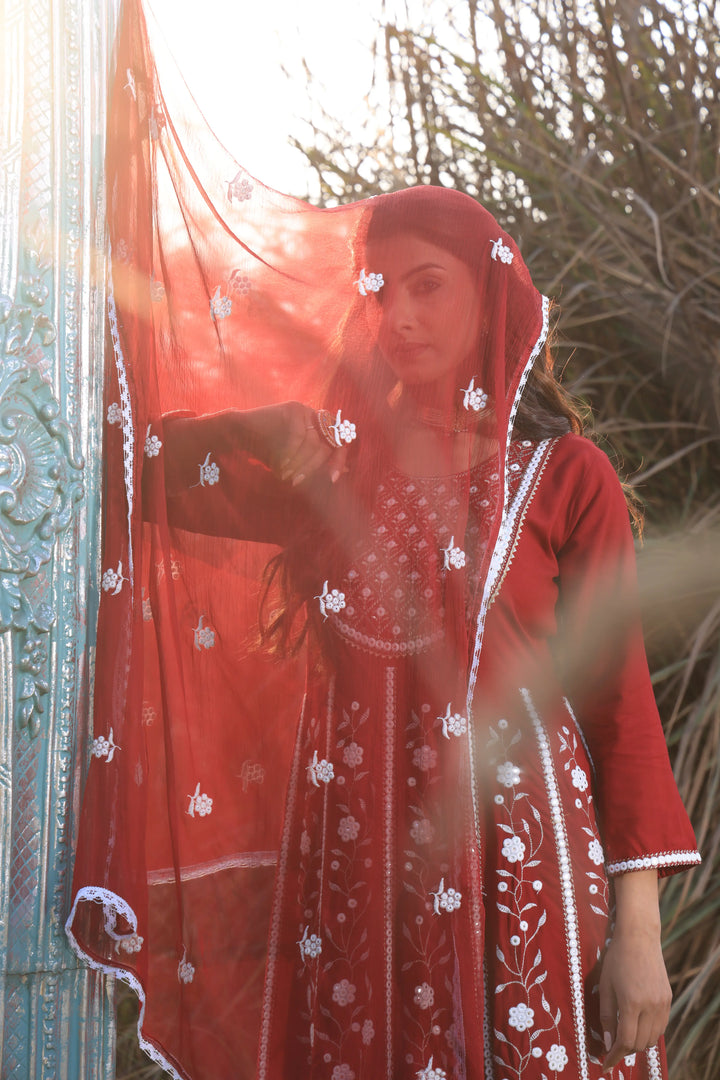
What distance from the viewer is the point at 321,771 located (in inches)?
39.4

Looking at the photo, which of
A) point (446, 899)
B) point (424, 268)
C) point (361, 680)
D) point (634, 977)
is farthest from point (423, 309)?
point (634, 977)

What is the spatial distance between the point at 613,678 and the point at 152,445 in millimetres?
569

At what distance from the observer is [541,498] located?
110cm

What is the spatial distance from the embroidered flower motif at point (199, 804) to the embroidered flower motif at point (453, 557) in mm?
353

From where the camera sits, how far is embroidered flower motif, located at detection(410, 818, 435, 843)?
3.10ft

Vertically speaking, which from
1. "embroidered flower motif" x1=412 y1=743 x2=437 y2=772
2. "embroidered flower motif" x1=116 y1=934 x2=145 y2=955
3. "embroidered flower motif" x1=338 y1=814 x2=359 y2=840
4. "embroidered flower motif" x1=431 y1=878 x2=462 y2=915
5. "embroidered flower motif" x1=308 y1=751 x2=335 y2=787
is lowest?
"embroidered flower motif" x1=116 y1=934 x2=145 y2=955

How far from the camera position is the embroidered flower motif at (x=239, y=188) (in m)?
1.05

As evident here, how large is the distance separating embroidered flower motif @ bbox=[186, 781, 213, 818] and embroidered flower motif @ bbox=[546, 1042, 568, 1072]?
0.41 m

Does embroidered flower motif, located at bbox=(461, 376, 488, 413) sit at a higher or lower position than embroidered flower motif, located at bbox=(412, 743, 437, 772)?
higher

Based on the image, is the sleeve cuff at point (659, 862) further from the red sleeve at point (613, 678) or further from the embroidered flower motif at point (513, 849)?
the embroidered flower motif at point (513, 849)

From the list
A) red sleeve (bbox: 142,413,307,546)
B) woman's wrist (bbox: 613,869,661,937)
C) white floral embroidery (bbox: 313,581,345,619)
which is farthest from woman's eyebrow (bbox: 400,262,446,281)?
woman's wrist (bbox: 613,869,661,937)

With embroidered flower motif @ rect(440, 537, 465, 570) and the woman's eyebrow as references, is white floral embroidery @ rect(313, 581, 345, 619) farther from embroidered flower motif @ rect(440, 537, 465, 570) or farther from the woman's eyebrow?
the woman's eyebrow

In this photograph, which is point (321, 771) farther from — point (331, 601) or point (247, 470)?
point (247, 470)

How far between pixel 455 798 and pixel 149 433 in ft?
1.61
